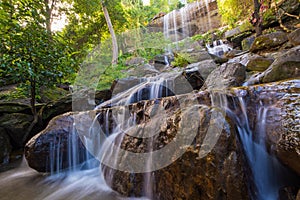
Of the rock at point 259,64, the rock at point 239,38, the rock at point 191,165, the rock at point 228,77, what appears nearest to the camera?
the rock at point 191,165

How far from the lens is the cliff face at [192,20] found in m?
15.2

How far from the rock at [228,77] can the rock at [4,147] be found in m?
4.99

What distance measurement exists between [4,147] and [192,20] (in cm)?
1698

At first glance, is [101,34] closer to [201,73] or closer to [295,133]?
[201,73]

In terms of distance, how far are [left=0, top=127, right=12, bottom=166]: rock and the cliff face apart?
15205 millimetres

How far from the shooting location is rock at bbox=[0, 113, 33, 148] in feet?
14.3

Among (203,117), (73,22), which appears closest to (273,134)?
(203,117)

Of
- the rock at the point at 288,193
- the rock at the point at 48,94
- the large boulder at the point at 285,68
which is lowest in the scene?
the rock at the point at 288,193

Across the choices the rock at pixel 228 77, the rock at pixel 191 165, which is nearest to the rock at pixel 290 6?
the rock at pixel 228 77

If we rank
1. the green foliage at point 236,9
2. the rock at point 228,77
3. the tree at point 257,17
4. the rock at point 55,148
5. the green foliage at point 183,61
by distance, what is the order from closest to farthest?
the rock at point 55,148
the rock at point 228,77
the tree at point 257,17
the green foliage at point 183,61
the green foliage at point 236,9

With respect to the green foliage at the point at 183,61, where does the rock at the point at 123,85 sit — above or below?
below

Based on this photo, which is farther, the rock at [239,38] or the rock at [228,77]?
the rock at [239,38]

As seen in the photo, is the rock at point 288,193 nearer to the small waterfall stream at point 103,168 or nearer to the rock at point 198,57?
the small waterfall stream at point 103,168

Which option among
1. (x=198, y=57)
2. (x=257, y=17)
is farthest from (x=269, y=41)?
(x=198, y=57)
